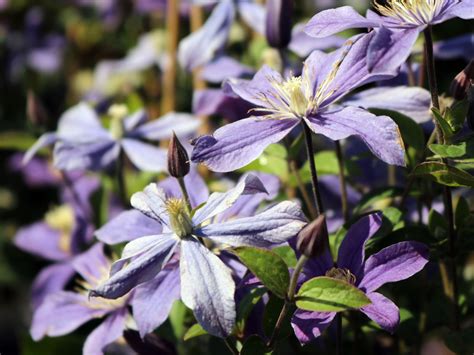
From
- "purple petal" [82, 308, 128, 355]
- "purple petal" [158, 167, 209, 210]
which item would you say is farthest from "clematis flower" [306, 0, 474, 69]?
"purple petal" [82, 308, 128, 355]

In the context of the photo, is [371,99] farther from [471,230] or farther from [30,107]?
[30,107]

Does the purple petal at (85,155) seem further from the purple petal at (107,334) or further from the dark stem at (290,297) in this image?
the dark stem at (290,297)

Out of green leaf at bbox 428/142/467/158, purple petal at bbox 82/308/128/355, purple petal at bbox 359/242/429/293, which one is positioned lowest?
purple petal at bbox 82/308/128/355

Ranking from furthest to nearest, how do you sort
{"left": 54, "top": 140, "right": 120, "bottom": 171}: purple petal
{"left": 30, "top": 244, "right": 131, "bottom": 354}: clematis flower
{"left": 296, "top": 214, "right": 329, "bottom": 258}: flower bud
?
{"left": 54, "top": 140, "right": 120, "bottom": 171}: purple petal, {"left": 30, "top": 244, "right": 131, "bottom": 354}: clematis flower, {"left": 296, "top": 214, "right": 329, "bottom": 258}: flower bud

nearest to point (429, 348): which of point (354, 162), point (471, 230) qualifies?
point (354, 162)

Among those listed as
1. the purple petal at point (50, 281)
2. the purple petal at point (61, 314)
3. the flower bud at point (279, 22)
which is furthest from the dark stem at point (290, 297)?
the purple petal at point (50, 281)

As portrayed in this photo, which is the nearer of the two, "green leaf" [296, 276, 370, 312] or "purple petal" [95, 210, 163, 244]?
"green leaf" [296, 276, 370, 312]

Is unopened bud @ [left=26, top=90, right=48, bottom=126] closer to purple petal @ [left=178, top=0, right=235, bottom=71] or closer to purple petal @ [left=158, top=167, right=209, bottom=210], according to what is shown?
purple petal @ [left=178, top=0, right=235, bottom=71]

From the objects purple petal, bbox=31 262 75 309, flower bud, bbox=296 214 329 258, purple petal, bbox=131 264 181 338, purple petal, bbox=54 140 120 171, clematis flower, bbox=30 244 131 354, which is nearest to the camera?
flower bud, bbox=296 214 329 258
